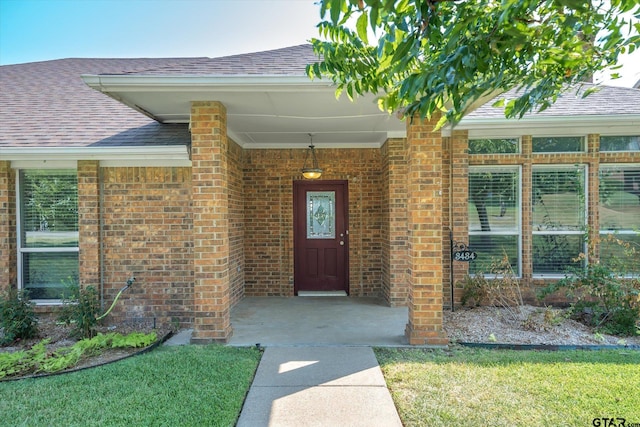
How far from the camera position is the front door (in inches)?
299

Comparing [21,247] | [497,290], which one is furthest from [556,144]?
[21,247]

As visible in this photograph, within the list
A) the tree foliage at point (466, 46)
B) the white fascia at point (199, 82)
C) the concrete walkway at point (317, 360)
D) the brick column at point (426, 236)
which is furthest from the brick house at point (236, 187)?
the tree foliage at point (466, 46)

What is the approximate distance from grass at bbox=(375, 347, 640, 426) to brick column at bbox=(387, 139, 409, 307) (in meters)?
2.11

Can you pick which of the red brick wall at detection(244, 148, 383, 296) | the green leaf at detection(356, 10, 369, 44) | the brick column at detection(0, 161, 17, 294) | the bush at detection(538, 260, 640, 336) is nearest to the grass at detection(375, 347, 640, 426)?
the bush at detection(538, 260, 640, 336)

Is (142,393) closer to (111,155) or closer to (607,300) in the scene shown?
(111,155)

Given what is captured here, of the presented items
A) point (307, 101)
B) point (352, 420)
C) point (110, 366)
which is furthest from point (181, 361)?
point (307, 101)

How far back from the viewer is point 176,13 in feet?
28.6

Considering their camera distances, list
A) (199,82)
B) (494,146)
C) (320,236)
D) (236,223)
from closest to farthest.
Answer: (199,82)
(494,146)
(236,223)
(320,236)

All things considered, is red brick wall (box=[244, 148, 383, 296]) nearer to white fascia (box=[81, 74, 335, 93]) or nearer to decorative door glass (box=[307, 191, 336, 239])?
decorative door glass (box=[307, 191, 336, 239])

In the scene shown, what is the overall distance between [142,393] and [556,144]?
22.3ft

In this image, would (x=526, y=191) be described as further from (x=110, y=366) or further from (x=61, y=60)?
(x=61, y=60)

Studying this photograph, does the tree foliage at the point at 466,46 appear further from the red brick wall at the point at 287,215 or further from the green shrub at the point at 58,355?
the red brick wall at the point at 287,215

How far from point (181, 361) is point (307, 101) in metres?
3.34

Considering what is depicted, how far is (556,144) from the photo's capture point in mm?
6199
